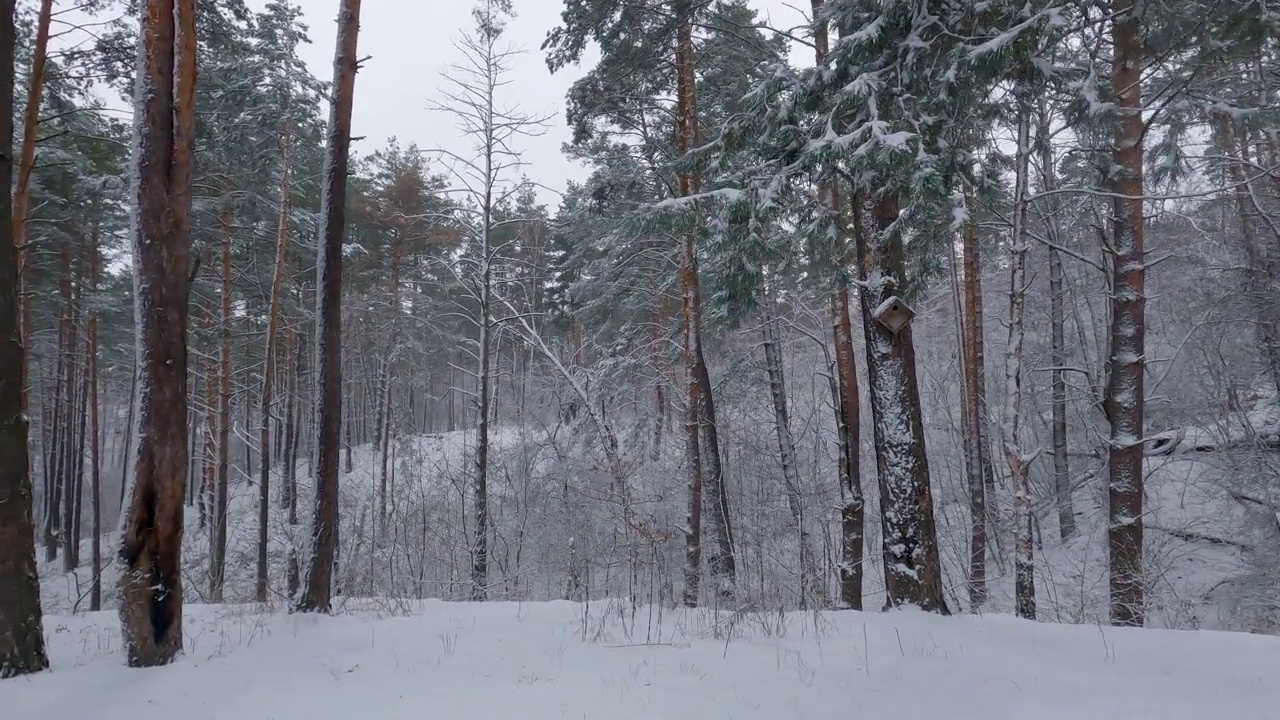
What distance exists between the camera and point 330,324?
260 inches

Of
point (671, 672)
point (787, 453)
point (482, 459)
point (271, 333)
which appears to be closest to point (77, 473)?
point (271, 333)

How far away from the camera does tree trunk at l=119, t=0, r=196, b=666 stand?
475cm

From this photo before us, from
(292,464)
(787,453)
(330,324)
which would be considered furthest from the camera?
(292,464)

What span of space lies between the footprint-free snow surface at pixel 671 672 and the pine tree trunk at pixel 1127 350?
2969mm

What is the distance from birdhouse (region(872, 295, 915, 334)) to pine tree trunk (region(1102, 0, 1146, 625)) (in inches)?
125

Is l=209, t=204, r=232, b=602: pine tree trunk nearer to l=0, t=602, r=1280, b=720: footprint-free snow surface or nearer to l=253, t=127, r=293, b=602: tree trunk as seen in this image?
l=253, t=127, r=293, b=602: tree trunk

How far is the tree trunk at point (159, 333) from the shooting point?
475 cm

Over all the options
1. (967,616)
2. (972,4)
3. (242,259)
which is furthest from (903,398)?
(242,259)

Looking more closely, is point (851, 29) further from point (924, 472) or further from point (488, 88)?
point (488, 88)

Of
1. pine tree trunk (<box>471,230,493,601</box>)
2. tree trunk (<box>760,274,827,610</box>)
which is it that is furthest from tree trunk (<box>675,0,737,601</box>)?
pine tree trunk (<box>471,230,493,601</box>)

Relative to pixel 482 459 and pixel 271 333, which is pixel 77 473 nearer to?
pixel 271 333

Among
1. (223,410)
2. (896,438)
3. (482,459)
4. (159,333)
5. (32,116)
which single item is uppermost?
(32,116)

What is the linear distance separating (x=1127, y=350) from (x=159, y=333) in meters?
9.83

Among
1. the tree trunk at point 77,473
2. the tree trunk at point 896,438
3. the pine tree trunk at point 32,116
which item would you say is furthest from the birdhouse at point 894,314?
the tree trunk at point 77,473
